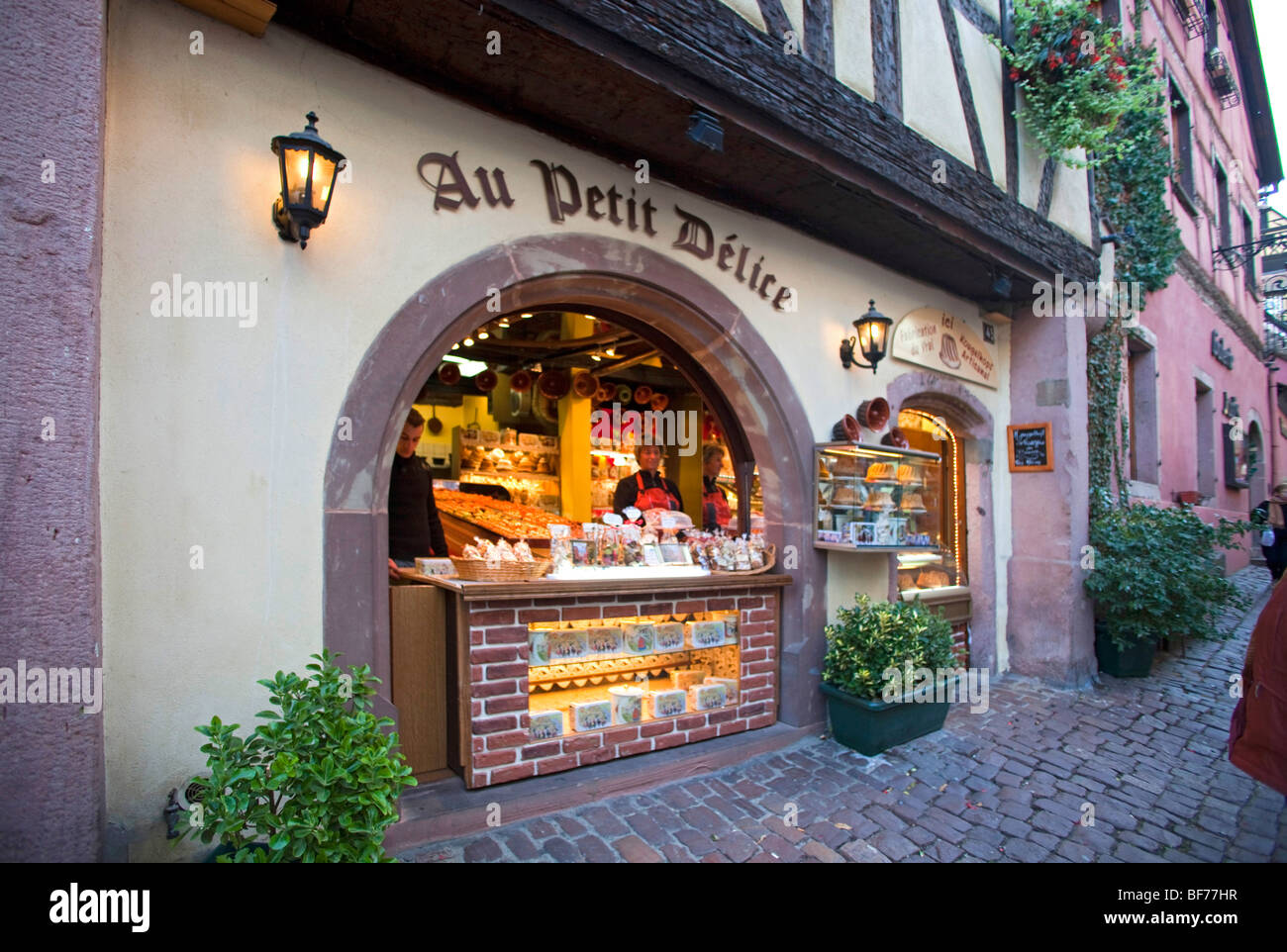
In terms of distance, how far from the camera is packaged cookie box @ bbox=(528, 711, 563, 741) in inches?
138

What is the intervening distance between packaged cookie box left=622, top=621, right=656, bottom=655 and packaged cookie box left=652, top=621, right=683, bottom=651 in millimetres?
26

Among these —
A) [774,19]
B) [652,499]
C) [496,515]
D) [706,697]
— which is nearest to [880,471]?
[652,499]

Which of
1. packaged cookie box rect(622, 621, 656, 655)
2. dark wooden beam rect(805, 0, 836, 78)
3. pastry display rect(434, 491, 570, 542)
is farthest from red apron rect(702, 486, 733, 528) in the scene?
dark wooden beam rect(805, 0, 836, 78)

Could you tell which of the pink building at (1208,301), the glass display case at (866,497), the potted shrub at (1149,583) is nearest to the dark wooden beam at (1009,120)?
the glass display case at (866,497)

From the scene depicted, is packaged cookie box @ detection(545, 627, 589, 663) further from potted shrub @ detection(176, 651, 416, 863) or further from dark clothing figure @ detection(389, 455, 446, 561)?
potted shrub @ detection(176, 651, 416, 863)

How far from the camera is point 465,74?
321 centimetres

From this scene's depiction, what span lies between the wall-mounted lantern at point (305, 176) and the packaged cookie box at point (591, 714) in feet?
8.68

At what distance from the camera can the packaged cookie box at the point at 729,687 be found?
4309mm

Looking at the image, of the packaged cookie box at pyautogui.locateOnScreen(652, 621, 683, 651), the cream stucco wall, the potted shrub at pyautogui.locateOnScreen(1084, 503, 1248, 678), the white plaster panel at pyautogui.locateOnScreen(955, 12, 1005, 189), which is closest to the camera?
the cream stucco wall

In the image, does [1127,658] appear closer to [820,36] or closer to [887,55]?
[887,55]

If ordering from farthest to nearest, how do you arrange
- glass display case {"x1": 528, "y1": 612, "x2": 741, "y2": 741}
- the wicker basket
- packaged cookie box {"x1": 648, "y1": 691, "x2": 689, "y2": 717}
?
packaged cookie box {"x1": 648, "y1": 691, "x2": 689, "y2": 717}, glass display case {"x1": 528, "y1": 612, "x2": 741, "y2": 741}, the wicker basket

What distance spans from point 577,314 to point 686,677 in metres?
2.56

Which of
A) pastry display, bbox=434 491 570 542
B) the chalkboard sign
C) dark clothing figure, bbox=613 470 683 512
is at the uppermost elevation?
the chalkboard sign
